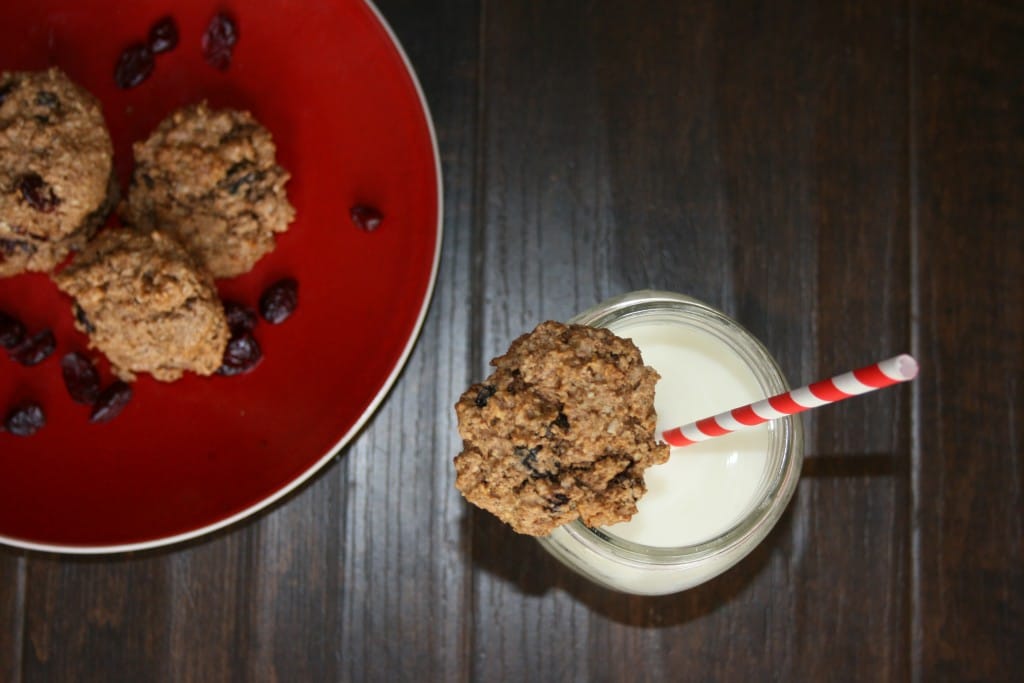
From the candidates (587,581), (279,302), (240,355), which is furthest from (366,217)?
(587,581)

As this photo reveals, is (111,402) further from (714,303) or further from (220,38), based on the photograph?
Result: (714,303)

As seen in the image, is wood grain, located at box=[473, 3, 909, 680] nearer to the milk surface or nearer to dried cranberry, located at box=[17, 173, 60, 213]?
the milk surface

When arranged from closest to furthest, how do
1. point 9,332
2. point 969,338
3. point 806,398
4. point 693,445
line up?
1. point 806,398
2. point 693,445
3. point 9,332
4. point 969,338

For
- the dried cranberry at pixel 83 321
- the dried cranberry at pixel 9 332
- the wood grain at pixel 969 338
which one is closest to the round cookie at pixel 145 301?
the dried cranberry at pixel 83 321

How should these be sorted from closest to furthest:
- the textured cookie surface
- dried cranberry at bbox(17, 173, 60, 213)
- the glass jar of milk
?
the textured cookie surface → the glass jar of milk → dried cranberry at bbox(17, 173, 60, 213)

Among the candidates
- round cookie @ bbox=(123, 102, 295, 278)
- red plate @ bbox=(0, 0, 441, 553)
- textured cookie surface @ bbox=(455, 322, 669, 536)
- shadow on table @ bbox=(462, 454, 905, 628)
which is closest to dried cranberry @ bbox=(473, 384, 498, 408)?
textured cookie surface @ bbox=(455, 322, 669, 536)

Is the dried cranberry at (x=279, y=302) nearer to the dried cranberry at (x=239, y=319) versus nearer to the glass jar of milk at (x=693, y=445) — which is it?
the dried cranberry at (x=239, y=319)

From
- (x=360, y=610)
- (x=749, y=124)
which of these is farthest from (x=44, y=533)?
(x=749, y=124)

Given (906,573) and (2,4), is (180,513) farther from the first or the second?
(906,573)
